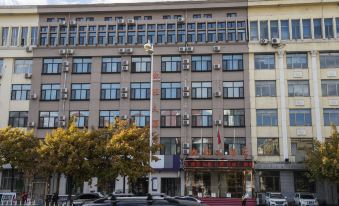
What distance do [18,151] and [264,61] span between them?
25.2 meters

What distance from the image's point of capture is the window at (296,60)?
41.6 m

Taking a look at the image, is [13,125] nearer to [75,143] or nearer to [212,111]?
[75,143]

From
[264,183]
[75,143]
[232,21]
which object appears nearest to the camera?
[75,143]

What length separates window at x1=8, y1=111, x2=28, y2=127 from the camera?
142ft

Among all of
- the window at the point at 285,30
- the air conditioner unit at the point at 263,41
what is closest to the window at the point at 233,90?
the air conditioner unit at the point at 263,41

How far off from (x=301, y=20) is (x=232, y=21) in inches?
273

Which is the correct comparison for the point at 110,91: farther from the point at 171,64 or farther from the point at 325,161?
the point at 325,161

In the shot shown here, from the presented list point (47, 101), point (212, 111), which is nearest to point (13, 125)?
point (47, 101)

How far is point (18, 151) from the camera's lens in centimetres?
3519

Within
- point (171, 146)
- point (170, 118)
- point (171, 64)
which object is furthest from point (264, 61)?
point (171, 146)

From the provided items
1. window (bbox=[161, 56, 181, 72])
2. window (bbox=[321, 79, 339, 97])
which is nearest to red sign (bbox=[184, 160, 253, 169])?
window (bbox=[161, 56, 181, 72])

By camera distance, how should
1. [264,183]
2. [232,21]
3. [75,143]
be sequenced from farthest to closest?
[232,21], [264,183], [75,143]

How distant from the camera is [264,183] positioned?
39.7 m

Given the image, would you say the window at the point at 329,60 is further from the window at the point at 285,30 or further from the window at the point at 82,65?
the window at the point at 82,65
